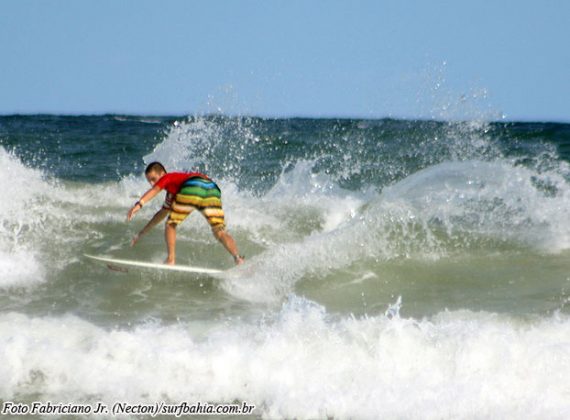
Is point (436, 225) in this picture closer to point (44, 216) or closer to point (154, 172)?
point (154, 172)

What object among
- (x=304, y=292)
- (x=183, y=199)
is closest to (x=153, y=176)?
(x=183, y=199)

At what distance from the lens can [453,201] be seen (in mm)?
11961

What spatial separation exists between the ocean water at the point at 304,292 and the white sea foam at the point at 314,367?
15 mm

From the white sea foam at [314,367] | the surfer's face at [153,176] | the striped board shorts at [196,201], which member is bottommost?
the white sea foam at [314,367]

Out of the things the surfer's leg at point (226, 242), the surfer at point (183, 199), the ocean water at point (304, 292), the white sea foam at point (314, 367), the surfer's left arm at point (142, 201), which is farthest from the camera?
the surfer's leg at point (226, 242)

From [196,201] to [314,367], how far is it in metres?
3.26

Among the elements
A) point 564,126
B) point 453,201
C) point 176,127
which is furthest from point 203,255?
point 564,126

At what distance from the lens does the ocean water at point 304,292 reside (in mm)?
6488

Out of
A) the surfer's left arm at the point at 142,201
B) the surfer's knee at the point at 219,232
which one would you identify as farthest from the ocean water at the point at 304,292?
the surfer's left arm at the point at 142,201

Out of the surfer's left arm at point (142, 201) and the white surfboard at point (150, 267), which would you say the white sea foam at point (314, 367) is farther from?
the white surfboard at point (150, 267)

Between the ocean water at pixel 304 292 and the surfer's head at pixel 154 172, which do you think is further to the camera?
the surfer's head at pixel 154 172

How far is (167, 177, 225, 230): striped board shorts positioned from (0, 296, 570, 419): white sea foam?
232 centimetres

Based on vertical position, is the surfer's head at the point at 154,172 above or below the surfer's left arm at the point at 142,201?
above

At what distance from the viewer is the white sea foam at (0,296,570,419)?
6250mm
